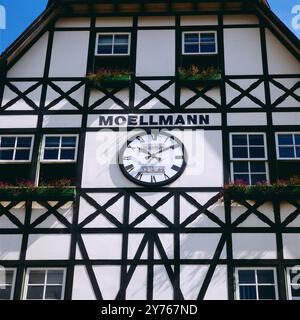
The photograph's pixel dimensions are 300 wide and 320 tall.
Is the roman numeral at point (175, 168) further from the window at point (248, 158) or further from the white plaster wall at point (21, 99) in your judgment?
the white plaster wall at point (21, 99)

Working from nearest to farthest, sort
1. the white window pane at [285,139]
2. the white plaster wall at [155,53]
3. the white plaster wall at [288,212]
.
A: the white plaster wall at [288,212], the white window pane at [285,139], the white plaster wall at [155,53]

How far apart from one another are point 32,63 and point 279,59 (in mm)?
5150

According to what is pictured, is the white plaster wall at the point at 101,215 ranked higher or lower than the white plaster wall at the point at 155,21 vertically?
lower

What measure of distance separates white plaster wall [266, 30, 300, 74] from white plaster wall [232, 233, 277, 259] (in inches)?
147

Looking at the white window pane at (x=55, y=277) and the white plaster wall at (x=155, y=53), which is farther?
the white plaster wall at (x=155, y=53)

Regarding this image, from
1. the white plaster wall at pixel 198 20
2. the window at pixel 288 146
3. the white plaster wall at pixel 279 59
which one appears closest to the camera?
the window at pixel 288 146

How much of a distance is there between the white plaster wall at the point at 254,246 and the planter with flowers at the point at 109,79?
3960 mm

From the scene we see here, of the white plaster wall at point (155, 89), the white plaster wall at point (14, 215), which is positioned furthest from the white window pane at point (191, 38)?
the white plaster wall at point (14, 215)

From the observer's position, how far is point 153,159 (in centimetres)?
1358

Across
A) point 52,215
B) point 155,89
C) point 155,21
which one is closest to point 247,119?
point 155,89

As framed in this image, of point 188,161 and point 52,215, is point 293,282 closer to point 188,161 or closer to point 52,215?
point 188,161

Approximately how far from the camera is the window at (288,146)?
13570 mm

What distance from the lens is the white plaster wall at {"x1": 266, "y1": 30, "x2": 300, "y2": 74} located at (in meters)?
14.4

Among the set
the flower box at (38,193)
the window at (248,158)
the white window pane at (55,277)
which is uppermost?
the window at (248,158)
